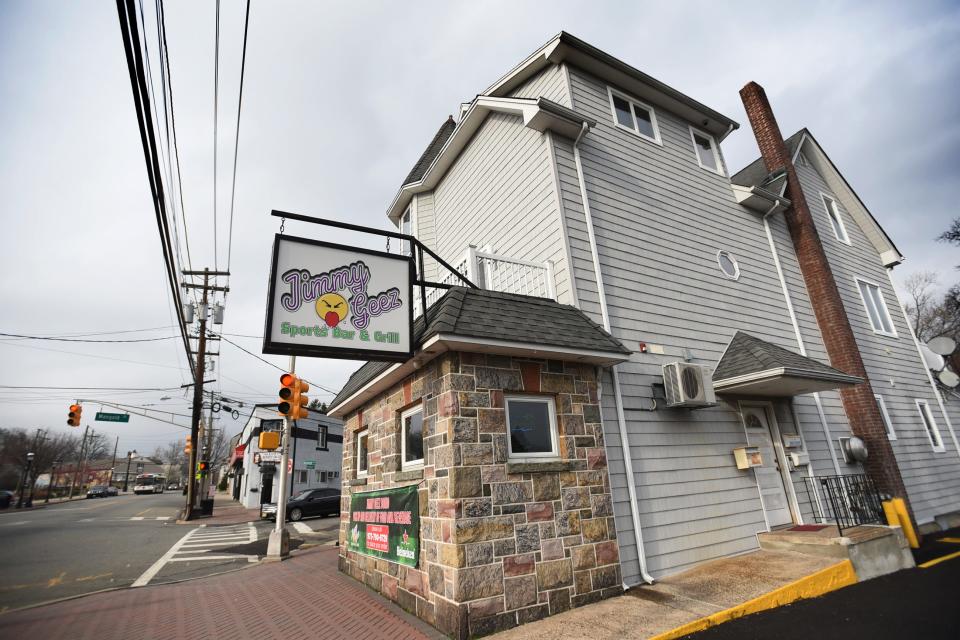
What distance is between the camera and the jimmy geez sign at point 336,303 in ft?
16.2

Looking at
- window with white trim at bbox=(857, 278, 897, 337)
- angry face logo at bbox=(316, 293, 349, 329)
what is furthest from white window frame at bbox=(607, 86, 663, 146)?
window with white trim at bbox=(857, 278, 897, 337)

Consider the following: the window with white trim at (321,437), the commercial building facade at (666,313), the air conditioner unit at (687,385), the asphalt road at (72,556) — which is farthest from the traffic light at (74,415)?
the air conditioner unit at (687,385)

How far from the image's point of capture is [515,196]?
Answer: 29.1 feet

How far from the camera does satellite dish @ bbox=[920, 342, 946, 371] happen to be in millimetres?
13305

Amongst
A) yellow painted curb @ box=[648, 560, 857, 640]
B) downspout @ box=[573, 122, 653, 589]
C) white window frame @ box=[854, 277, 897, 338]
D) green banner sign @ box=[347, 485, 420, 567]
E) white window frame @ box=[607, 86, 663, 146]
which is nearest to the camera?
yellow painted curb @ box=[648, 560, 857, 640]

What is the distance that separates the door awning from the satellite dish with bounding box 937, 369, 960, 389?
8417 mm

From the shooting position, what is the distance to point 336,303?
206 inches

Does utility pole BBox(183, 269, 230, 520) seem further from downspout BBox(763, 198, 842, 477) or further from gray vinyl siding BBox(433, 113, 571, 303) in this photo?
downspout BBox(763, 198, 842, 477)

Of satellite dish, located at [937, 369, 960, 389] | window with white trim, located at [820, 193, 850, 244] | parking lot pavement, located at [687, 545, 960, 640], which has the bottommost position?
parking lot pavement, located at [687, 545, 960, 640]

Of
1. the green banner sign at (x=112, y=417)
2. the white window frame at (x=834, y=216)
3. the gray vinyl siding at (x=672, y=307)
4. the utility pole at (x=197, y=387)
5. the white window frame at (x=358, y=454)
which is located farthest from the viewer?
the green banner sign at (x=112, y=417)

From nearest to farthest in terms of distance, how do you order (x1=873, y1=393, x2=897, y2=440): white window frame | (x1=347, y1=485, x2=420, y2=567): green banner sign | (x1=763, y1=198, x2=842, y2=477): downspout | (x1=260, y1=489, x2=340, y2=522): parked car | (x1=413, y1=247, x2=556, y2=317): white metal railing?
(x1=347, y1=485, x2=420, y2=567): green banner sign, (x1=413, y1=247, x2=556, y2=317): white metal railing, (x1=763, y1=198, x2=842, y2=477): downspout, (x1=873, y1=393, x2=897, y2=440): white window frame, (x1=260, y1=489, x2=340, y2=522): parked car

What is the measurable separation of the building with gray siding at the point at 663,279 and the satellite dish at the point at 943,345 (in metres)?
0.91

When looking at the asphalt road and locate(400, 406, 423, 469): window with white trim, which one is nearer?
locate(400, 406, 423, 469): window with white trim

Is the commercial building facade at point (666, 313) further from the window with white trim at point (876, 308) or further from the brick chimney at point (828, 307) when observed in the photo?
the window with white trim at point (876, 308)
